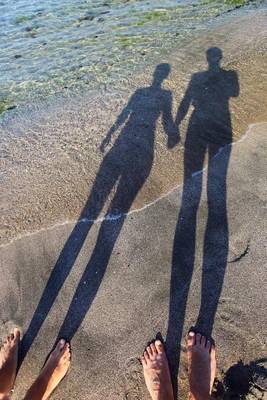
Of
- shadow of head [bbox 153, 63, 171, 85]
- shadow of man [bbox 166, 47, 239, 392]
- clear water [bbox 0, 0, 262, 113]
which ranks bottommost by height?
shadow of man [bbox 166, 47, 239, 392]


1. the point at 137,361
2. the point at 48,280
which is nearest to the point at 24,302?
the point at 48,280

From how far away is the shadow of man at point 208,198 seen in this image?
422 cm

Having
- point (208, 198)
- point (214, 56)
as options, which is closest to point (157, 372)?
point (208, 198)

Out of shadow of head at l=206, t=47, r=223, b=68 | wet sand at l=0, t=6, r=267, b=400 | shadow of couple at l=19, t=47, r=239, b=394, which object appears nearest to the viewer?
wet sand at l=0, t=6, r=267, b=400

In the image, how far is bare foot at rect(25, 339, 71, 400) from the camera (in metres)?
3.78

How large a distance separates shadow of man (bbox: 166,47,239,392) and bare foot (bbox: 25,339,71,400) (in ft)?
3.44

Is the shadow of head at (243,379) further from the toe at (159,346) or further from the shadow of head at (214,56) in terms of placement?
the shadow of head at (214,56)

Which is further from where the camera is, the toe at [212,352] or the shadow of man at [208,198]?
the shadow of man at [208,198]

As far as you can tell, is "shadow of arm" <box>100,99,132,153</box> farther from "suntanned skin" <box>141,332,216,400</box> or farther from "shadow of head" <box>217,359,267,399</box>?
"shadow of head" <box>217,359,267,399</box>

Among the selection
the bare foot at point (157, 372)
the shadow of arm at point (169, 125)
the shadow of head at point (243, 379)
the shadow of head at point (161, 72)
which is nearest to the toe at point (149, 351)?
the bare foot at point (157, 372)

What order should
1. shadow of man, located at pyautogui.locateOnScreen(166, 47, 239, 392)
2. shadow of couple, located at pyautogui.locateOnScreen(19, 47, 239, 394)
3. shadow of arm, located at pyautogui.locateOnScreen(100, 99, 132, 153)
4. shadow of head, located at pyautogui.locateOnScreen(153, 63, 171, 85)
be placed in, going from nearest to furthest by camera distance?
1. shadow of man, located at pyautogui.locateOnScreen(166, 47, 239, 392)
2. shadow of couple, located at pyautogui.locateOnScreen(19, 47, 239, 394)
3. shadow of arm, located at pyautogui.locateOnScreen(100, 99, 132, 153)
4. shadow of head, located at pyautogui.locateOnScreen(153, 63, 171, 85)

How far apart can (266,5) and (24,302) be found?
1049 cm

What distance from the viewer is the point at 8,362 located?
408 cm

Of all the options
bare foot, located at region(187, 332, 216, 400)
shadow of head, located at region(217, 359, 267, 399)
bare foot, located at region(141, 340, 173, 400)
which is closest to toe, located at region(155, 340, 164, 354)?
bare foot, located at region(141, 340, 173, 400)
